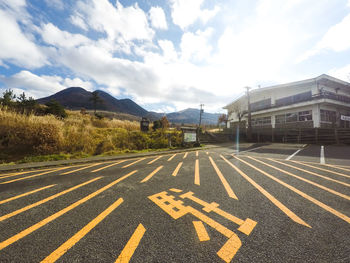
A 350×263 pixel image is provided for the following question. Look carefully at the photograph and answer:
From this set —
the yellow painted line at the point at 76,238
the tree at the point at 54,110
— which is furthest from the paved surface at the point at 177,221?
the tree at the point at 54,110

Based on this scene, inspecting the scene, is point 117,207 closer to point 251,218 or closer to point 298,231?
point 251,218

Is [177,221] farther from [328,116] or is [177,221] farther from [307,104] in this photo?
[328,116]

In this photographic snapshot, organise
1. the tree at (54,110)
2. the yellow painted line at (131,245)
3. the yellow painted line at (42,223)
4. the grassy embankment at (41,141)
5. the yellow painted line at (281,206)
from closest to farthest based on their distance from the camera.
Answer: the yellow painted line at (131,245)
the yellow painted line at (42,223)
the yellow painted line at (281,206)
the grassy embankment at (41,141)
the tree at (54,110)

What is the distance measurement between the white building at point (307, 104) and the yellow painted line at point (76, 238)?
25621 millimetres

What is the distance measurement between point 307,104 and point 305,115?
1.82 meters

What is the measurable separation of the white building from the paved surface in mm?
21290

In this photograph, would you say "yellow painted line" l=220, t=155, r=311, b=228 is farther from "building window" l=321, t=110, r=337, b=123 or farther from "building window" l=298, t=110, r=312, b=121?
"building window" l=321, t=110, r=337, b=123

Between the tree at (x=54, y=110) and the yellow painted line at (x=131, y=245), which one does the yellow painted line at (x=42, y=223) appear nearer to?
the yellow painted line at (x=131, y=245)

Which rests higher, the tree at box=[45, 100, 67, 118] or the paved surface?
the tree at box=[45, 100, 67, 118]

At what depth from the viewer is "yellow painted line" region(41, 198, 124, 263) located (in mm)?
1462

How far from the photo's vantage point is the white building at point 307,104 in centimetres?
1802

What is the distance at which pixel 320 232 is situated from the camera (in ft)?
5.92

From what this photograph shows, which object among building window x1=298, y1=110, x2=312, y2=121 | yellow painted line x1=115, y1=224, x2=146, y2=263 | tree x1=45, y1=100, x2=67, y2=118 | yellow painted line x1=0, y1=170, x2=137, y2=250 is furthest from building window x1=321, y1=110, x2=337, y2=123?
tree x1=45, y1=100, x2=67, y2=118

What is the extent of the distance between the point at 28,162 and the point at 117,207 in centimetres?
752
